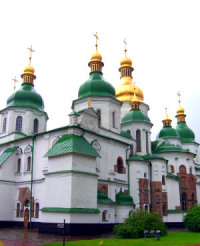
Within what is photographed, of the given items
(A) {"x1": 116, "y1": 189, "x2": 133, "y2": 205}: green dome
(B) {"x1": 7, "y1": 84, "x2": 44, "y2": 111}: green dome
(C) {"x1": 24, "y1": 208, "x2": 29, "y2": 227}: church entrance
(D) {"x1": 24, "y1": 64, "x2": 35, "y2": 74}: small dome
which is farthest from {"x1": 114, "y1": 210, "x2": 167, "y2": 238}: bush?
(D) {"x1": 24, "y1": 64, "x2": 35, "y2": 74}: small dome

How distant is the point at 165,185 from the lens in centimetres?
3369

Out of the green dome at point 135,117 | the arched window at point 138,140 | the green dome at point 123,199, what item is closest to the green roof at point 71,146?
the green dome at point 123,199

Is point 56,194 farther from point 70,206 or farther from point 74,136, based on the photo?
point 74,136

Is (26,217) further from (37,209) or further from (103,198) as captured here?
(103,198)

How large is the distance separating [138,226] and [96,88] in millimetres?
16690

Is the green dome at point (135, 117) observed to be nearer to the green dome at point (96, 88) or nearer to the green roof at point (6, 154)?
the green dome at point (96, 88)

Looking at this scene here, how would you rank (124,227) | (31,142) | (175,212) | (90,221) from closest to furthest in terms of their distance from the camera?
(124,227), (90,221), (31,142), (175,212)

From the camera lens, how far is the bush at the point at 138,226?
65.1 feet

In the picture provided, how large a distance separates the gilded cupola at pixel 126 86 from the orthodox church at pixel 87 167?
593 centimetres

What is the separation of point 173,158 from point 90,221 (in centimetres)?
1875

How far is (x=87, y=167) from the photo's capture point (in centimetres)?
2336

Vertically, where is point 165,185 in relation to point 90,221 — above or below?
above

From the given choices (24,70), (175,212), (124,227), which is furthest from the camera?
(24,70)

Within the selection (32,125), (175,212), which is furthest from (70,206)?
(175,212)
